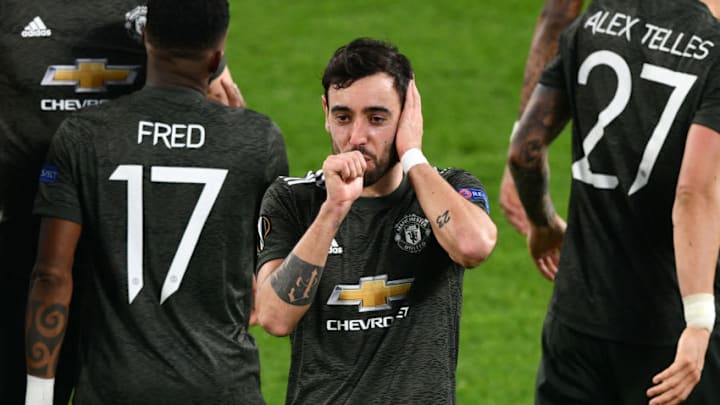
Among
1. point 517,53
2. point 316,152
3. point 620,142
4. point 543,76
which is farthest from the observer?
point 517,53

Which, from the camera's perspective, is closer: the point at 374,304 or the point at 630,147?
the point at 374,304

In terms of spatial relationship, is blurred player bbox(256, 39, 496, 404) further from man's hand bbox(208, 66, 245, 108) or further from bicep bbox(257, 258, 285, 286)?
man's hand bbox(208, 66, 245, 108)

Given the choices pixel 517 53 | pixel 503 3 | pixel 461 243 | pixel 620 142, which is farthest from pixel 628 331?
pixel 503 3

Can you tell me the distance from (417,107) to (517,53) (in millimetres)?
9286

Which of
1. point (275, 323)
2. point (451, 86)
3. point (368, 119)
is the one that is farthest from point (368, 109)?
point (451, 86)

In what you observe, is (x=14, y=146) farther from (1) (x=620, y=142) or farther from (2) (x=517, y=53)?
(2) (x=517, y=53)

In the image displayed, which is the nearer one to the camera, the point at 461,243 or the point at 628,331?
the point at 461,243

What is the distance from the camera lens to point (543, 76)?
593cm

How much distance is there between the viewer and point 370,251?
4.77 m

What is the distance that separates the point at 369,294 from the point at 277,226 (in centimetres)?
35

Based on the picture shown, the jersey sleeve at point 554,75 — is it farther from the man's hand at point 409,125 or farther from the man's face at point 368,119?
the man's face at point 368,119

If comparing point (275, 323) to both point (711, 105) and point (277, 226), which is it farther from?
point (711, 105)

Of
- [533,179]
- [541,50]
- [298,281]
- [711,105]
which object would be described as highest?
[541,50]

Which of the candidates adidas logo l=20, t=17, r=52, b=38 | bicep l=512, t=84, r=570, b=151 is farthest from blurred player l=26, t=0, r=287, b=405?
bicep l=512, t=84, r=570, b=151
